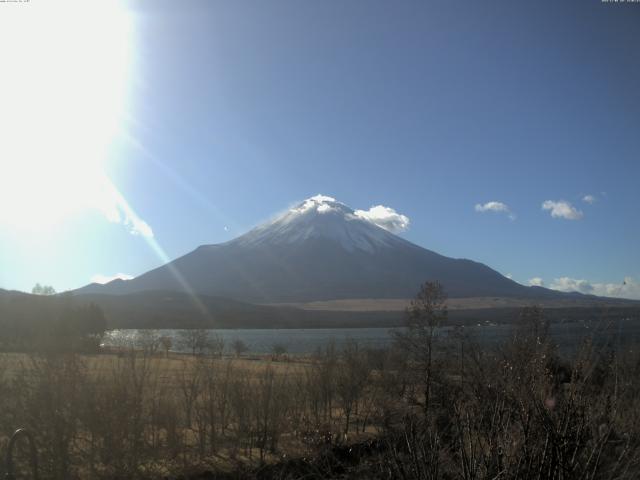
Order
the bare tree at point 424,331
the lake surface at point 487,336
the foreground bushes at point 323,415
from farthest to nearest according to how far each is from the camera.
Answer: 1. the bare tree at point 424,331
2. the lake surface at point 487,336
3. the foreground bushes at point 323,415

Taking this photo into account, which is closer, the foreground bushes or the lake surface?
the foreground bushes

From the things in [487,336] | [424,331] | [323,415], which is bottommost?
[323,415]

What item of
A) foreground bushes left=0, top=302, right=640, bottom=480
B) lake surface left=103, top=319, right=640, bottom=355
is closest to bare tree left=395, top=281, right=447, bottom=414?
foreground bushes left=0, top=302, right=640, bottom=480

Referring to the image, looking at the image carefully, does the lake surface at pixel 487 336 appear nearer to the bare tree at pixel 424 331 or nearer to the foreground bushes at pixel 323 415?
the foreground bushes at pixel 323 415

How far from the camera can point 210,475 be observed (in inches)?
480

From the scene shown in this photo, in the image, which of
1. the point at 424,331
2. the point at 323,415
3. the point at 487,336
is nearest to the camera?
the point at 323,415

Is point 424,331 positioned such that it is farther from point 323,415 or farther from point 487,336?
point 487,336

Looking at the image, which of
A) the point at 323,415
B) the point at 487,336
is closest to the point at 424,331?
the point at 323,415

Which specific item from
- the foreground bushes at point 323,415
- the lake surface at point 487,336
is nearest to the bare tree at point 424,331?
the foreground bushes at point 323,415

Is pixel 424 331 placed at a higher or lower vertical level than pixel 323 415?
higher

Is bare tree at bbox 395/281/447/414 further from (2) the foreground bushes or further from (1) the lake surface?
(1) the lake surface

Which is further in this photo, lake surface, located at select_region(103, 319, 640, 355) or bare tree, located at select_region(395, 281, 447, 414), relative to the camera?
bare tree, located at select_region(395, 281, 447, 414)

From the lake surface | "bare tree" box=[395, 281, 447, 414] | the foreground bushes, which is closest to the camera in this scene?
the foreground bushes

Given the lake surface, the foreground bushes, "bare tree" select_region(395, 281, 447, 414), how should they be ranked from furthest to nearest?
1. "bare tree" select_region(395, 281, 447, 414)
2. the lake surface
3. the foreground bushes
